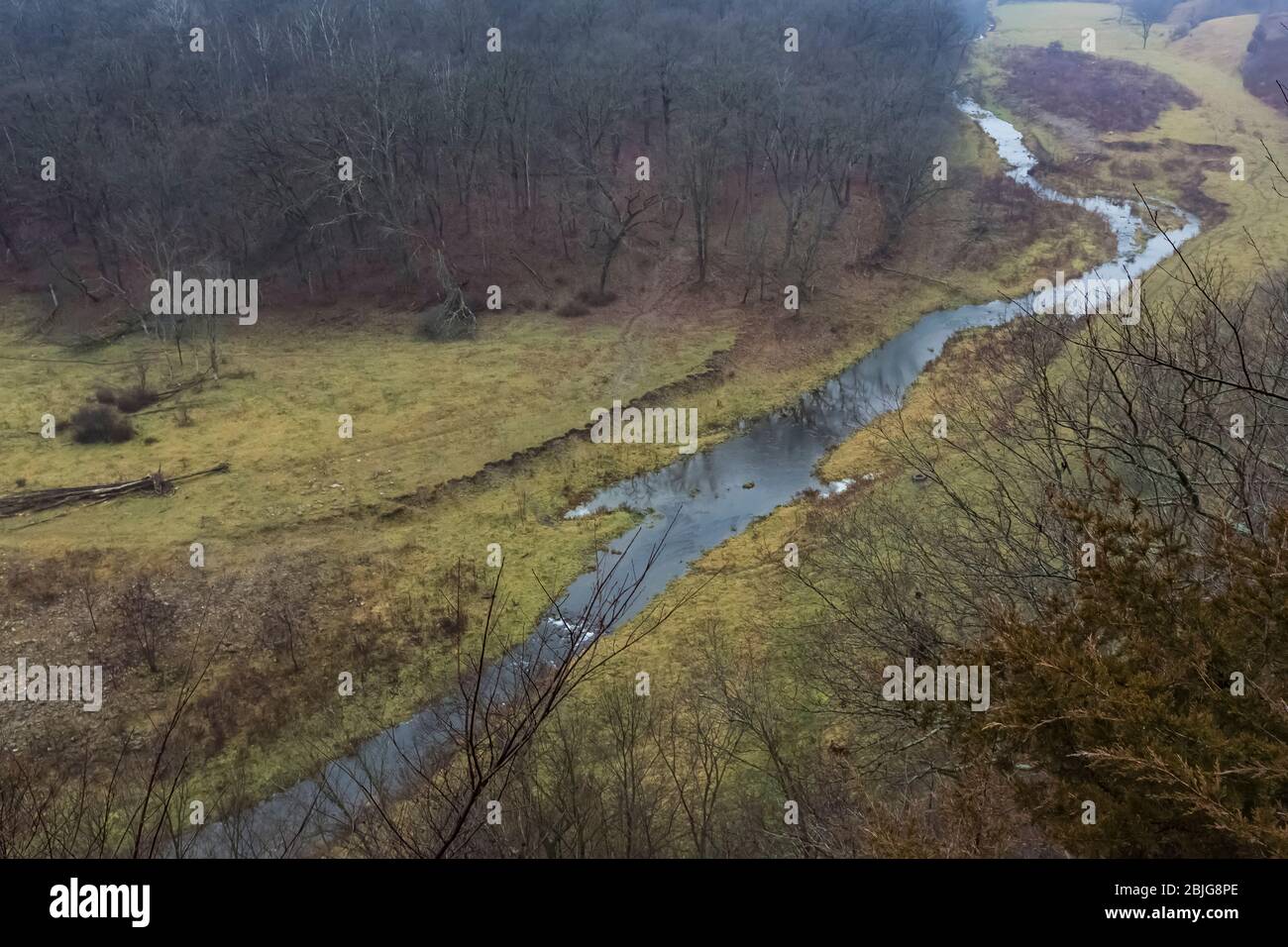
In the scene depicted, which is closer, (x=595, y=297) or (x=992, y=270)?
(x=595, y=297)

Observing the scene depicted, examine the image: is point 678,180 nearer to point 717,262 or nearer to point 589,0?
point 717,262

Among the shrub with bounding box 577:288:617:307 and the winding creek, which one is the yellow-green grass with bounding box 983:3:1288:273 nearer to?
the winding creek

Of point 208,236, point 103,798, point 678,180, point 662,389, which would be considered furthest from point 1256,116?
point 103,798

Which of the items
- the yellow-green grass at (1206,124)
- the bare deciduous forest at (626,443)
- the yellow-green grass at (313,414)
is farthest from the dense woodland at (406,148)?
the yellow-green grass at (1206,124)

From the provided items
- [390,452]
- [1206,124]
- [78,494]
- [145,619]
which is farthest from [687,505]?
[1206,124]

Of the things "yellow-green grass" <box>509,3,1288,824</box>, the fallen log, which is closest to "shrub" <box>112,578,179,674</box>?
the fallen log

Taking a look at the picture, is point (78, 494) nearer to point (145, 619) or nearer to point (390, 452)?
point (145, 619)
